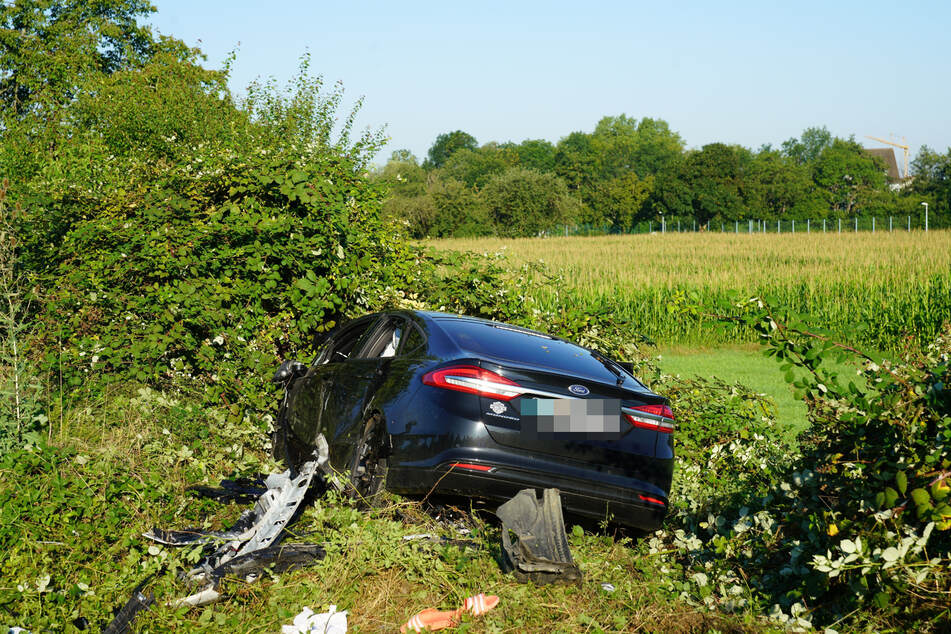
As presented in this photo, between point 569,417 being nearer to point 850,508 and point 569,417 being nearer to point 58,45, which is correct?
point 850,508

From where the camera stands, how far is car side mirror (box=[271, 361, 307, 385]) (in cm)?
766

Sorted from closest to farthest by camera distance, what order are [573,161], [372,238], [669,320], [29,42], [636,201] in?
[372,238], [669,320], [29,42], [636,201], [573,161]

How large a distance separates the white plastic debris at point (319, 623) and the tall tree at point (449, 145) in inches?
6266

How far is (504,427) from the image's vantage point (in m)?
4.81

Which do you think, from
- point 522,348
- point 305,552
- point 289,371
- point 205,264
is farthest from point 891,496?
point 205,264

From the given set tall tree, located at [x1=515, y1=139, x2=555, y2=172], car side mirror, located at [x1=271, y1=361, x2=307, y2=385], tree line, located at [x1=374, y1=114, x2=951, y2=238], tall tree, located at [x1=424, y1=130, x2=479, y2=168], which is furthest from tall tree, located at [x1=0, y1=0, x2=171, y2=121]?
tall tree, located at [x1=424, y1=130, x2=479, y2=168]

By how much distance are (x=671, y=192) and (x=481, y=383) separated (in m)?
91.6

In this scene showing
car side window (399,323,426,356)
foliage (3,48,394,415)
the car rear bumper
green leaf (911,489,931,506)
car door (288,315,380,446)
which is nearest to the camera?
green leaf (911,489,931,506)

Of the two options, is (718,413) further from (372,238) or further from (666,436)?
(372,238)

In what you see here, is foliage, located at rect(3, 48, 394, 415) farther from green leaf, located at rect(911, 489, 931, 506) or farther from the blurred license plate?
green leaf, located at rect(911, 489, 931, 506)

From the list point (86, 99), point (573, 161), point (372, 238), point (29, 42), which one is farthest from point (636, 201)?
point (372, 238)

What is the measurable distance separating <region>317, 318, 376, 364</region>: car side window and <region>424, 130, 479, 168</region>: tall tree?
156 m

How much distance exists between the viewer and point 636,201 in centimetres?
10225

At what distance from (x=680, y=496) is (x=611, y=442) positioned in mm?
1951
